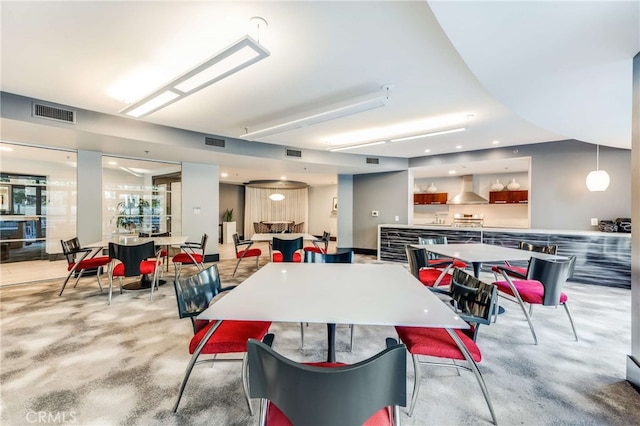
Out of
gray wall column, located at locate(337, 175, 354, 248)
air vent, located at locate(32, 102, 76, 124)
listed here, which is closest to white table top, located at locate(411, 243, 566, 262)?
gray wall column, located at locate(337, 175, 354, 248)

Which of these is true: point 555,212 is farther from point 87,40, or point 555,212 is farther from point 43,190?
point 43,190

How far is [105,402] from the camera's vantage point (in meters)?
1.76

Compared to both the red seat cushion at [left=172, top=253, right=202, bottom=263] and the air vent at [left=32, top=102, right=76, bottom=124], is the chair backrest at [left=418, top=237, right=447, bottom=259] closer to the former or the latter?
the red seat cushion at [left=172, top=253, right=202, bottom=263]

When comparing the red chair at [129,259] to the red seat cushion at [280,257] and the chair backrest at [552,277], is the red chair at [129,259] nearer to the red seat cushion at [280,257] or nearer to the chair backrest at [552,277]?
the red seat cushion at [280,257]

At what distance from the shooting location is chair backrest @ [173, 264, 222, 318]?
168 centimetres

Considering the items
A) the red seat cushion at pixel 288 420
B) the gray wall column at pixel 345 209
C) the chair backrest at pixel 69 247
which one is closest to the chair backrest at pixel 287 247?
the chair backrest at pixel 69 247

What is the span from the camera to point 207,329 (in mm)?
1789

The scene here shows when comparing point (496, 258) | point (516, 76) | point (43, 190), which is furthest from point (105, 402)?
point (43, 190)

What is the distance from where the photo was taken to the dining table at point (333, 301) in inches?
51.9

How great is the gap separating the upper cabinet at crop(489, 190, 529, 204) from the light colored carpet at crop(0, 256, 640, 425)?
4.71 m

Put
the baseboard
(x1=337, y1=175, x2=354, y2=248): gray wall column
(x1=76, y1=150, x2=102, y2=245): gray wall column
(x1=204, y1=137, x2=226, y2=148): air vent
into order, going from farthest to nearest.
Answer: (x1=337, y1=175, x2=354, y2=248): gray wall column < (x1=204, y1=137, x2=226, y2=148): air vent < (x1=76, y1=150, x2=102, y2=245): gray wall column < the baseboard

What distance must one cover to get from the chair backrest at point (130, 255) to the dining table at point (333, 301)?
2313 millimetres

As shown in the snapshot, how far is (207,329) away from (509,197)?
8555 mm

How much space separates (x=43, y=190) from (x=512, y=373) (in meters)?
7.73
